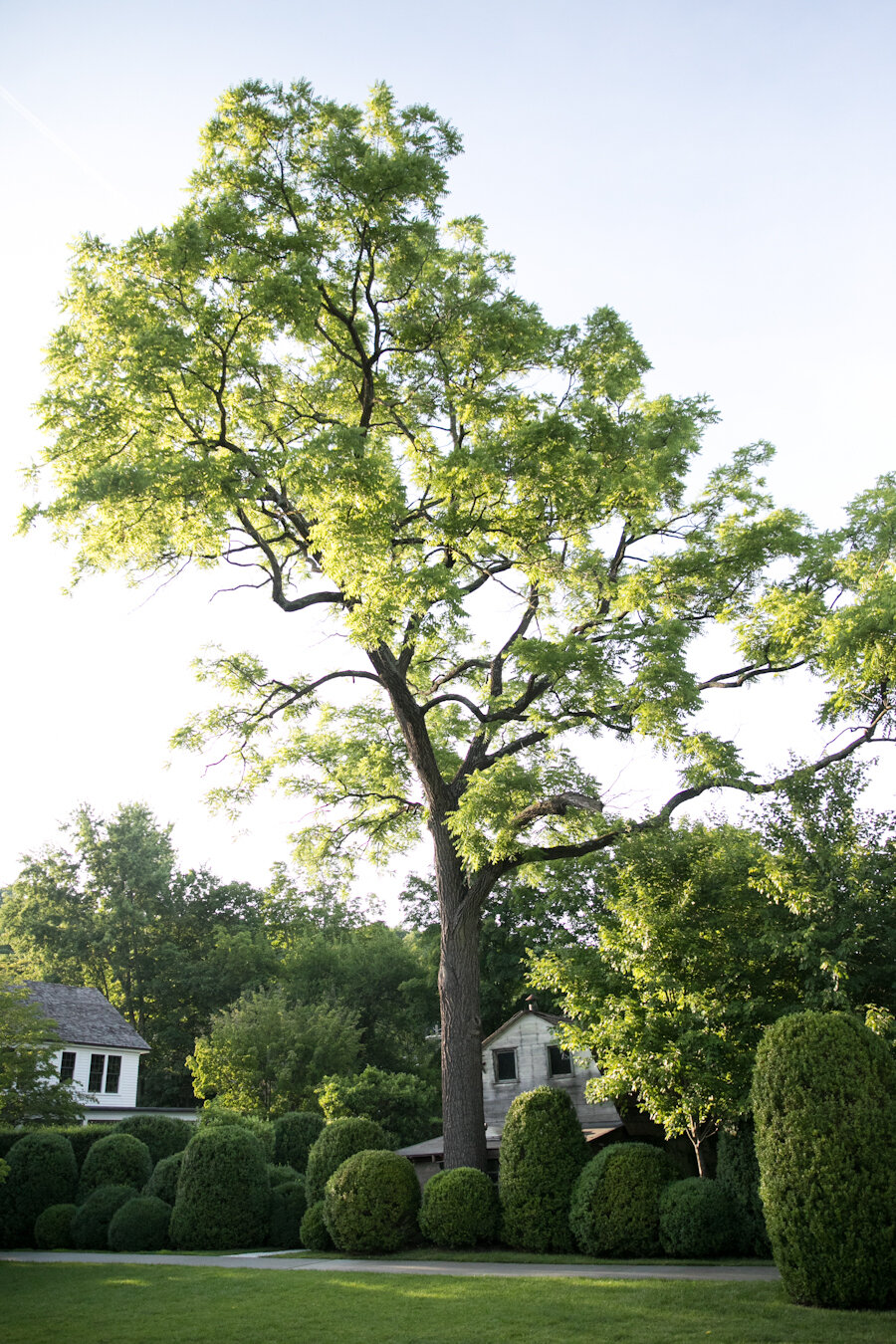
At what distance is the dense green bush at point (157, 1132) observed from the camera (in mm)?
21031

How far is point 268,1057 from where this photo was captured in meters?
29.0

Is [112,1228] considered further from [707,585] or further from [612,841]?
[707,585]

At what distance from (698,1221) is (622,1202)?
3.89 ft

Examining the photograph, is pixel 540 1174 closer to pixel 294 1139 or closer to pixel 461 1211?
pixel 461 1211

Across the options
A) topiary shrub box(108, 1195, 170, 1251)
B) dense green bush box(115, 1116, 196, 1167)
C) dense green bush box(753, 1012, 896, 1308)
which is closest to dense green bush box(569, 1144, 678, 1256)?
dense green bush box(753, 1012, 896, 1308)

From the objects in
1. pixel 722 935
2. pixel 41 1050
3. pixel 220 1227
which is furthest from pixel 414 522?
pixel 41 1050

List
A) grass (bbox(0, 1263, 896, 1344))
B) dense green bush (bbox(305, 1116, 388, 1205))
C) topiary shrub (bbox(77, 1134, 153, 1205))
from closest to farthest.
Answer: grass (bbox(0, 1263, 896, 1344)) < dense green bush (bbox(305, 1116, 388, 1205)) < topiary shrub (bbox(77, 1134, 153, 1205))

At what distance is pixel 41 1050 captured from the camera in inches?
893

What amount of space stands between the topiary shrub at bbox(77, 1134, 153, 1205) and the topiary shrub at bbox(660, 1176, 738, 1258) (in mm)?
12120

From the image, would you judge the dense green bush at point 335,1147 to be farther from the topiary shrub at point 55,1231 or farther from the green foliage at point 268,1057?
the green foliage at point 268,1057

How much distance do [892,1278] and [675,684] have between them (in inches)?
295

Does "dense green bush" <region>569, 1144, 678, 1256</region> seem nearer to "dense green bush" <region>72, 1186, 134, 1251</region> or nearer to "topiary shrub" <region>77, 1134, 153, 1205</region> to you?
"dense green bush" <region>72, 1186, 134, 1251</region>

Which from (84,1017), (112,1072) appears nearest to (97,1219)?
(112,1072)

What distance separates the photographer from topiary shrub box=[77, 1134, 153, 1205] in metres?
19.6
